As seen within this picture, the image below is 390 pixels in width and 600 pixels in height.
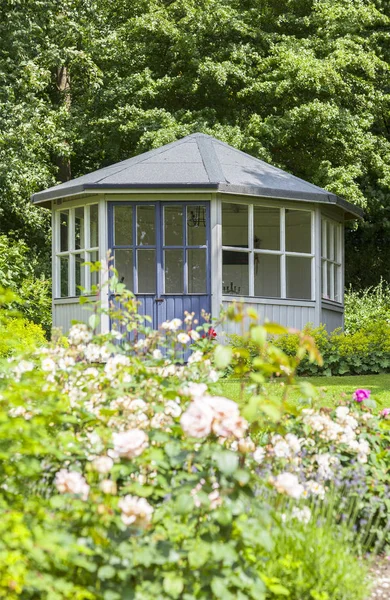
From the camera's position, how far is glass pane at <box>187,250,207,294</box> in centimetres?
1469

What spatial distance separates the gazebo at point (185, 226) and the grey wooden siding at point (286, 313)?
0.02m

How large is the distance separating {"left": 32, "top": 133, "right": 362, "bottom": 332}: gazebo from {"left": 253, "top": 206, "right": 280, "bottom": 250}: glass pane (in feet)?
3.23

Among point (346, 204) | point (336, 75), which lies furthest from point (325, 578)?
point (336, 75)

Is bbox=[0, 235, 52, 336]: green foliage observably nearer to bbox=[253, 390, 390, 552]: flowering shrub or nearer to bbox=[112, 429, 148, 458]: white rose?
bbox=[253, 390, 390, 552]: flowering shrub

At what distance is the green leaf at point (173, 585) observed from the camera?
2682mm

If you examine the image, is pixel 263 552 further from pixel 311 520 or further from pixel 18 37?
pixel 18 37

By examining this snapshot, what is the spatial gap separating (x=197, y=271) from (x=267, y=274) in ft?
7.69

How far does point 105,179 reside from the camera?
12.8m

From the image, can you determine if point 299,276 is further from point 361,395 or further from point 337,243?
point 361,395

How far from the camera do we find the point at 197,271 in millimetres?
14680

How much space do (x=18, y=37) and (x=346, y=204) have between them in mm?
8689

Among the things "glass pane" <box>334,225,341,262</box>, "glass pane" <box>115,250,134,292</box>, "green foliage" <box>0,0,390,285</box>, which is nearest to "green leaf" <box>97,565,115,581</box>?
"glass pane" <box>115,250,134,292</box>

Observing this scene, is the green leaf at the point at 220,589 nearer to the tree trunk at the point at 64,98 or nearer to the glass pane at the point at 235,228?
the glass pane at the point at 235,228

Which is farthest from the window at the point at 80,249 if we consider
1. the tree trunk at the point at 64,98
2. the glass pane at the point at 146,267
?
the tree trunk at the point at 64,98
